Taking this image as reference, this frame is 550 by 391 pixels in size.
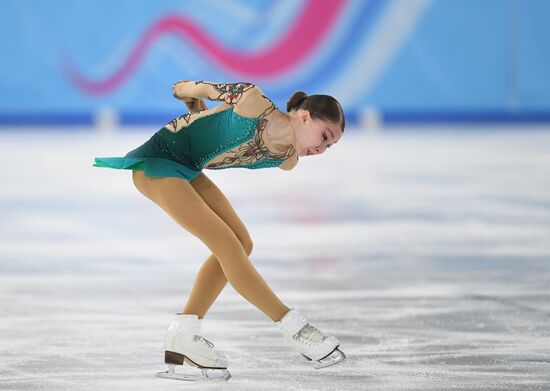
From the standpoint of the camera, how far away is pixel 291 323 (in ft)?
10.7

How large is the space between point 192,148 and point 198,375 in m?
0.66

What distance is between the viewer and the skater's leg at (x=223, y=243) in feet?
10.6

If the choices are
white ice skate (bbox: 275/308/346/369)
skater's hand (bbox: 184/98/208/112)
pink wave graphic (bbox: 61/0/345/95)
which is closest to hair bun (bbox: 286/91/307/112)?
skater's hand (bbox: 184/98/208/112)

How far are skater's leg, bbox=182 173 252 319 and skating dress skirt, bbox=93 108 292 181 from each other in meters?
0.07

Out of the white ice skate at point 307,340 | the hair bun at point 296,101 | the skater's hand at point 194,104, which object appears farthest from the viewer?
the skater's hand at point 194,104

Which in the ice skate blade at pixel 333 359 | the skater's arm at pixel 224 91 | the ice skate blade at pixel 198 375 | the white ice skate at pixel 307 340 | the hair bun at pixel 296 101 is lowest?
the ice skate blade at pixel 198 375

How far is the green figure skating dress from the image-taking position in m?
3.28

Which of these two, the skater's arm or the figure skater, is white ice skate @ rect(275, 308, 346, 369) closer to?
the figure skater

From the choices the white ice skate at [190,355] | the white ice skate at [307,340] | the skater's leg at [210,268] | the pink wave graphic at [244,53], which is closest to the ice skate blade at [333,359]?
the white ice skate at [307,340]

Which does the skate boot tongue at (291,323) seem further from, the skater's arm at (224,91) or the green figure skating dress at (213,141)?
the skater's arm at (224,91)

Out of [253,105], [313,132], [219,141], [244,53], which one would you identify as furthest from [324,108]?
[244,53]

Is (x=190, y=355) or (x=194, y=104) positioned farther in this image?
(x=194, y=104)

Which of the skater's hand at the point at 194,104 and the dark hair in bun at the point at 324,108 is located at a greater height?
the skater's hand at the point at 194,104

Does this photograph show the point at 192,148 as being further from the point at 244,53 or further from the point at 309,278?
the point at 244,53
